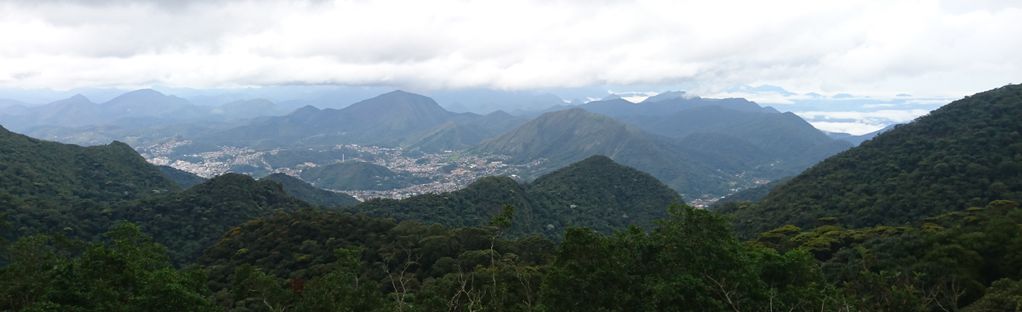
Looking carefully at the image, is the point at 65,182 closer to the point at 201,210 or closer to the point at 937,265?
the point at 201,210

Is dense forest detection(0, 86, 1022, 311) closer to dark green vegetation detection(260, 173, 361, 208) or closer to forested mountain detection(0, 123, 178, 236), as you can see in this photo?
forested mountain detection(0, 123, 178, 236)

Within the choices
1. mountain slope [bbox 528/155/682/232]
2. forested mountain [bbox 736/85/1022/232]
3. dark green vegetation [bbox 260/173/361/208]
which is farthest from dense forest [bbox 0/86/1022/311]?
dark green vegetation [bbox 260/173/361/208]

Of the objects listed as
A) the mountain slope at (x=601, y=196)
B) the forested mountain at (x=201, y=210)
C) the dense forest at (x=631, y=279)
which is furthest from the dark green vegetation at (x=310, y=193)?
the dense forest at (x=631, y=279)

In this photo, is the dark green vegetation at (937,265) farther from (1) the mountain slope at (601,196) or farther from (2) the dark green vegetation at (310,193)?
(2) the dark green vegetation at (310,193)

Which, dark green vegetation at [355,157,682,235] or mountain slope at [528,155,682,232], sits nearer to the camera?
dark green vegetation at [355,157,682,235]

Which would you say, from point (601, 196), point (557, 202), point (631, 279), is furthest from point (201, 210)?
point (601, 196)

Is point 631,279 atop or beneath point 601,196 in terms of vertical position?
atop
